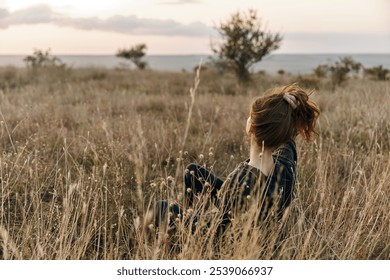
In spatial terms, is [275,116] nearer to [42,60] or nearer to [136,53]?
[42,60]

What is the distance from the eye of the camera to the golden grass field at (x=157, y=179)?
2.24 meters

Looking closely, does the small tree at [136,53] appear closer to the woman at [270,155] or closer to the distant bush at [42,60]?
the distant bush at [42,60]

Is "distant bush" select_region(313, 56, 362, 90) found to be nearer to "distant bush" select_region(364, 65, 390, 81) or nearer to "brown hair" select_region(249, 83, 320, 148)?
"distant bush" select_region(364, 65, 390, 81)

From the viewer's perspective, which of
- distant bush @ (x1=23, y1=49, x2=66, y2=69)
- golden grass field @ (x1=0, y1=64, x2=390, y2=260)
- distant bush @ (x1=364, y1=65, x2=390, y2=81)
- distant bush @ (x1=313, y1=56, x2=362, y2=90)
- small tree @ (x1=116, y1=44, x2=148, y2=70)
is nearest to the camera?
golden grass field @ (x1=0, y1=64, x2=390, y2=260)

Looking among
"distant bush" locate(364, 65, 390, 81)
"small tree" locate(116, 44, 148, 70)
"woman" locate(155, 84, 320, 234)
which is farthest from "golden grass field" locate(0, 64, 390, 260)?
"small tree" locate(116, 44, 148, 70)

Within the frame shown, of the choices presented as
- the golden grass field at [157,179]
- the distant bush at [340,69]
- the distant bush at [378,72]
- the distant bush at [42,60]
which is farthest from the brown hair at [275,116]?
the distant bush at [378,72]

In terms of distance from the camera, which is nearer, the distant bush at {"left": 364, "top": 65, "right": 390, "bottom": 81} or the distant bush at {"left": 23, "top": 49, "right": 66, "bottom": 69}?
the distant bush at {"left": 23, "top": 49, "right": 66, "bottom": 69}

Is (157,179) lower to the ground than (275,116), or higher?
lower

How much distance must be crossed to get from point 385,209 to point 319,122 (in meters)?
2.45

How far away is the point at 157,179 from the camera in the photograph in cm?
338

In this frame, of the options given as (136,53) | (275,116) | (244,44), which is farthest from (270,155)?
(136,53)

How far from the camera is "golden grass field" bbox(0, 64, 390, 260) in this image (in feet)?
7.36

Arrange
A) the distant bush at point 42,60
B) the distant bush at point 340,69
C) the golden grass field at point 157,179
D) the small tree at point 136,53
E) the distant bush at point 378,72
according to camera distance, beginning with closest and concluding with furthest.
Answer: the golden grass field at point 157,179 → the distant bush at point 340,69 → the distant bush at point 42,60 → the distant bush at point 378,72 → the small tree at point 136,53

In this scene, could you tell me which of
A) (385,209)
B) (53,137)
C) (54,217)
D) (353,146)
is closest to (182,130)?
(53,137)
